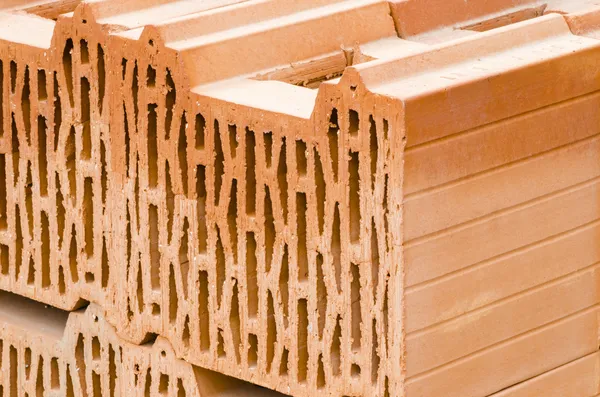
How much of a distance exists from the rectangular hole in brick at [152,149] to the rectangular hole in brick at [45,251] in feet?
1.33

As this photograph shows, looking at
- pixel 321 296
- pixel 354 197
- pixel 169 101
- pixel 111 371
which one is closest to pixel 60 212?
pixel 111 371

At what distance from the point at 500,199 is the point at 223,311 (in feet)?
2.22

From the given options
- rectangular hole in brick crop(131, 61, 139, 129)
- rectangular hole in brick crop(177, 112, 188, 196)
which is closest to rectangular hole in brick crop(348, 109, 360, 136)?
rectangular hole in brick crop(177, 112, 188, 196)

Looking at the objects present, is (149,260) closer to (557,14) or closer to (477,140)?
(477,140)

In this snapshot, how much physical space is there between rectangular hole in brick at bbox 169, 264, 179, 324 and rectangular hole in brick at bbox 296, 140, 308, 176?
1.56 ft

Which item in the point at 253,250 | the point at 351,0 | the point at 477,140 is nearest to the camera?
the point at 477,140

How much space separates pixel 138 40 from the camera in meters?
3.43

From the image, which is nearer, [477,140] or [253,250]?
[477,140]

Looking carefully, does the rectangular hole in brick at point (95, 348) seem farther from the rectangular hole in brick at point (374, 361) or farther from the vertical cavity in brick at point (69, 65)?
the rectangular hole in brick at point (374, 361)

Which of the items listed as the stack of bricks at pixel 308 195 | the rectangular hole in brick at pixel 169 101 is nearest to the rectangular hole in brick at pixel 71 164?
the stack of bricks at pixel 308 195

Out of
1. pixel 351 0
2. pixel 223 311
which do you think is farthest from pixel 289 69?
pixel 223 311

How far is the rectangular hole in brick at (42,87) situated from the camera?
3.72 meters

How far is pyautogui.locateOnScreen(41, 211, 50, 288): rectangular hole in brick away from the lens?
382cm

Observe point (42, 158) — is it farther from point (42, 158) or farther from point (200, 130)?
point (200, 130)
